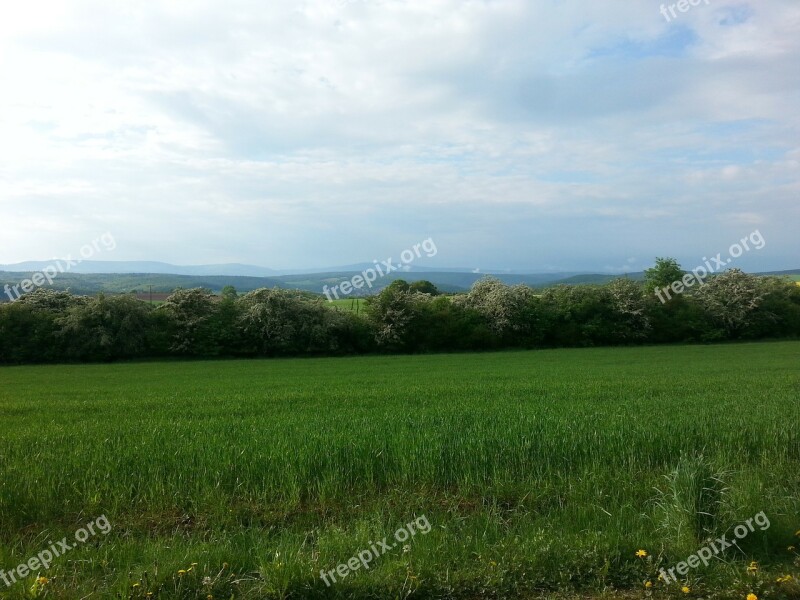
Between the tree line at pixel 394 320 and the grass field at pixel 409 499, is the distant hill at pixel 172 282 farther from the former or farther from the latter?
the grass field at pixel 409 499

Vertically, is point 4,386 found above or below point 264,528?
below

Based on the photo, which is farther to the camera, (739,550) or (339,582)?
(739,550)

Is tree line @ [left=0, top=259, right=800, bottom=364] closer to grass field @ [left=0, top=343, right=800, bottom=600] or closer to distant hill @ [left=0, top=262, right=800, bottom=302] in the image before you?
distant hill @ [left=0, top=262, right=800, bottom=302]

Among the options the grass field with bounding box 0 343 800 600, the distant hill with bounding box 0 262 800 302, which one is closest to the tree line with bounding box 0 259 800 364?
the distant hill with bounding box 0 262 800 302

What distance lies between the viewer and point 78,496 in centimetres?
670

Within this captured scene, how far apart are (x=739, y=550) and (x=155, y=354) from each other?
151 feet

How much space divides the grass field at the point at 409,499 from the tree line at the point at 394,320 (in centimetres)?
3207

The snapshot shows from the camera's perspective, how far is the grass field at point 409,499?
4594mm

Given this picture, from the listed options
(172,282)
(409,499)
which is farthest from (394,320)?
(172,282)

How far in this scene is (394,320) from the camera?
47906 millimetres

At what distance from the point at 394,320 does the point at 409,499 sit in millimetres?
41164

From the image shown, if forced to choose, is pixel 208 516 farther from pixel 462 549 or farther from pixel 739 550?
pixel 739 550

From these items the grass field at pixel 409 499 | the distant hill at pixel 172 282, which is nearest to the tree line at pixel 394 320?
the distant hill at pixel 172 282

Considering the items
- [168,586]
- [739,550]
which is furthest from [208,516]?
[739,550]
